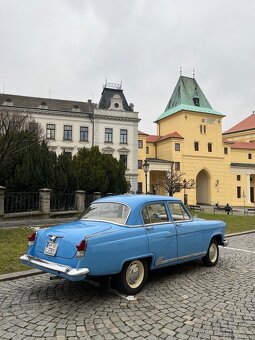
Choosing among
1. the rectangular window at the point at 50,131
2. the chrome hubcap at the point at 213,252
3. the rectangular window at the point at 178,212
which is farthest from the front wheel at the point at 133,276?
the rectangular window at the point at 50,131

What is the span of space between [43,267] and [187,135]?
173 feet

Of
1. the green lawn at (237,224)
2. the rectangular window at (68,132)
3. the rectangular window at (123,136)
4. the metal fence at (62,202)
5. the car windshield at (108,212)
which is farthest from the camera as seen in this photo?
the rectangular window at (123,136)

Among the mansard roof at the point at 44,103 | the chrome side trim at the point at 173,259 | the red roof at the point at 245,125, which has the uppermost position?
the red roof at the point at 245,125

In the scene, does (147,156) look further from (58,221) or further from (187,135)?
(58,221)

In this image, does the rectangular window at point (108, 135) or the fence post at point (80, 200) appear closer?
the fence post at point (80, 200)

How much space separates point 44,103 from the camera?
45906 millimetres

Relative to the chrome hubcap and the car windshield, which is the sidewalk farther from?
the chrome hubcap

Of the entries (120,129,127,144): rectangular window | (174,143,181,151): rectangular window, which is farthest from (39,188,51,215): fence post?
(174,143,181,151): rectangular window

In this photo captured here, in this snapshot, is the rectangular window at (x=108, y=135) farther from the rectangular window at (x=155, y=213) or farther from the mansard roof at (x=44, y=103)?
the rectangular window at (x=155, y=213)

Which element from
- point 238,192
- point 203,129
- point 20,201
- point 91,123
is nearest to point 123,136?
point 91,123

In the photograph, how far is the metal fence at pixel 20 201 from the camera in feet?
48.7

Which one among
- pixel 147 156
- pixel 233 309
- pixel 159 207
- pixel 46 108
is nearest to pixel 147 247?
pixel 159 207

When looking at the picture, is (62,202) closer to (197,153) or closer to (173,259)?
(173,259)

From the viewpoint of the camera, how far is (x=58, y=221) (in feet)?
51.5
